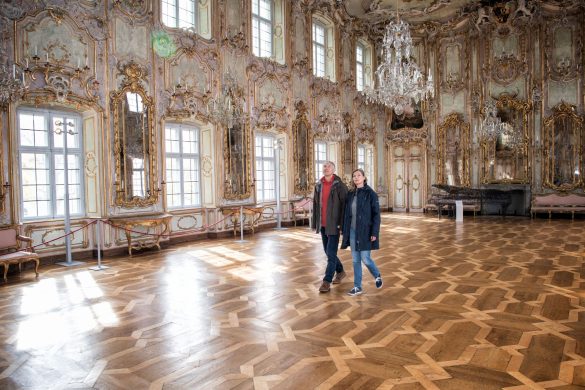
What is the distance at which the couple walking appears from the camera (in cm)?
474

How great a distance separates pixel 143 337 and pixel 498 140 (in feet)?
47.6

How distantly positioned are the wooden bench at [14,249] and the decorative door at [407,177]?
43.8 ft

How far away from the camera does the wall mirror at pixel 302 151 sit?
12828 millimetres

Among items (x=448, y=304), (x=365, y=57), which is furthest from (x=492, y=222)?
(x=448, y=304)

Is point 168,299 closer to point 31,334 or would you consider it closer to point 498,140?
point 31,334

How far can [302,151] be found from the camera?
42.8 ft

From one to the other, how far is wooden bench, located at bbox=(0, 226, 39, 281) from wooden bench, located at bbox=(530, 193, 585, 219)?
13740 millimetres

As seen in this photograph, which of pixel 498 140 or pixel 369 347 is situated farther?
pixel 498 140

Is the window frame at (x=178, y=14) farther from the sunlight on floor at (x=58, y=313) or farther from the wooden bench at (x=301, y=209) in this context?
the sunlight on floor at (x=58, y=313)

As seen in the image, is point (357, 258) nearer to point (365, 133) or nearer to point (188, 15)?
point (188, 15)

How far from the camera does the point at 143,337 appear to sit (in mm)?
3703

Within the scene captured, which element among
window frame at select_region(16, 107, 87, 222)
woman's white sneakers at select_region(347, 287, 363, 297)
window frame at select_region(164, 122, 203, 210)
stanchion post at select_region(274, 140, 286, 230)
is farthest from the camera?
stanchion post at select_region(274, 140, 286, 230)

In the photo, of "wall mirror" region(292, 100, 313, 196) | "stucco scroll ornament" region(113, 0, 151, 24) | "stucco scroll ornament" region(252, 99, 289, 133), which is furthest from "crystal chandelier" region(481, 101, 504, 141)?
"stucco scroll ornament" region(113, 0, 151, 24)

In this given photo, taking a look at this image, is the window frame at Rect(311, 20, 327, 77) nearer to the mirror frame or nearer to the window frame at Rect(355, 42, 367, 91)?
the window frame at Rect(355, 42, 367, 91)
